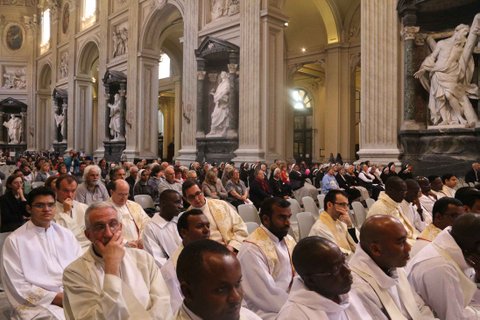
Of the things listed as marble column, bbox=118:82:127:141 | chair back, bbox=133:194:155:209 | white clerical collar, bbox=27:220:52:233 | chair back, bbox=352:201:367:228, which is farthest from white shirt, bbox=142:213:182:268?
marble column, bbox=118:82:127:141

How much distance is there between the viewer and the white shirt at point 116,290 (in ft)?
7.92

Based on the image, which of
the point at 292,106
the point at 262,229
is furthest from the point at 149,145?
the point at 262,229

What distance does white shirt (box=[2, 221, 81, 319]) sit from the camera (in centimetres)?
332

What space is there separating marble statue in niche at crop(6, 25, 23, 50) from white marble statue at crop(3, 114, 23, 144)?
5182 millimetres

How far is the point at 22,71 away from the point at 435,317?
3578cm

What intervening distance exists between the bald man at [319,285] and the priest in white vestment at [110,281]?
0.94 meters

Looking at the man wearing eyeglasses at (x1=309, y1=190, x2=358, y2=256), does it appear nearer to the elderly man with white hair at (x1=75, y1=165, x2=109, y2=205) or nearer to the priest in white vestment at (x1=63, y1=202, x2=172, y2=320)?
the priest in white vestment at (x1=63, y1=202, x2=172, y2=320)

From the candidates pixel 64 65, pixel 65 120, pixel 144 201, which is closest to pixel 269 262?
pixel 144 201

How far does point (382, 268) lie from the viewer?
2531 mm

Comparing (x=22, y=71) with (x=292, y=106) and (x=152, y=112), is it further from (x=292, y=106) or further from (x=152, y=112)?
(x=292, y=106)

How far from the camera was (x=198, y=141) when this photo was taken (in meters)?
16.1

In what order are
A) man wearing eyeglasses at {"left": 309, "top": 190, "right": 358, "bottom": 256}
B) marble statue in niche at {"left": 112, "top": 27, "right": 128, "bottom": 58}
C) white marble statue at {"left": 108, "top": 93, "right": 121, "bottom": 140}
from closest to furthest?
1. man wearing eyeglasses at {"left": 309, "top": 190, "right": 358, "bottom": 256}
2. marble statue in niche at {"left": 112, "top": 27, "right": 128, "bottom": 58}
3. white marble statue at {"left": 108, "top": 93, "right": 121, "bottom": 140}

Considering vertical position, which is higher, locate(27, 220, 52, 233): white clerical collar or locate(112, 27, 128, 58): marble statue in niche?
locate(112, 27, 128, 58): marble statue in niche

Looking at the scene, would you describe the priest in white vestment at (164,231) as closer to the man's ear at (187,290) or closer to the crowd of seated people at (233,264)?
the crowd of seated people at (233,264)
